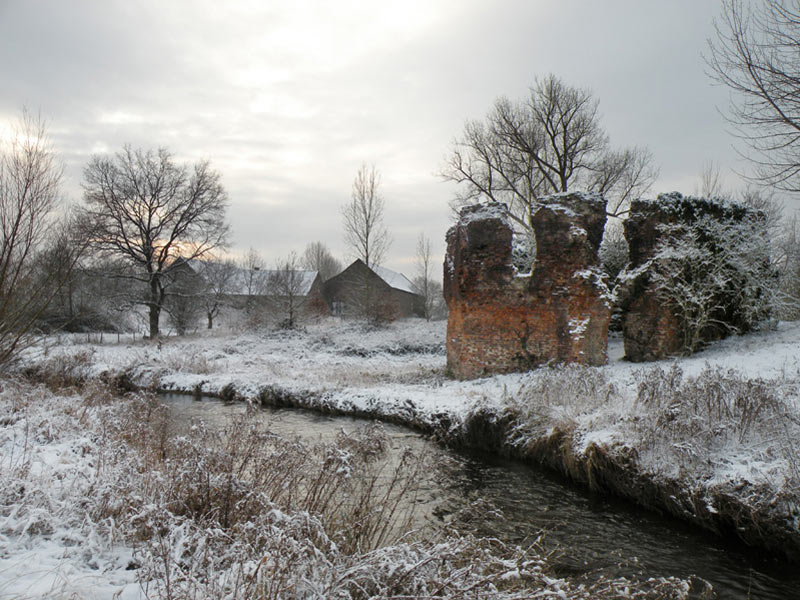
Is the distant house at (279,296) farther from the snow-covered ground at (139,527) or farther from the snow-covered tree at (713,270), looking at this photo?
the snow-covered tree at (713,270)

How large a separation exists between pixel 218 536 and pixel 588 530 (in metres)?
4.48

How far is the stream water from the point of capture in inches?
179

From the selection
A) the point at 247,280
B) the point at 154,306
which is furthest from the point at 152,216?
the point at 247,280

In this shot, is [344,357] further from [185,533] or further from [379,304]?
[185,533]

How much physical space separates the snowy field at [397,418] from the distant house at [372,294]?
12026 mm

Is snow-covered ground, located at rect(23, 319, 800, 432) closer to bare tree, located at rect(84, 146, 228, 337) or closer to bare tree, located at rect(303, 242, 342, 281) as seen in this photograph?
bare tree, located at rect(84, 146, 228, 337)

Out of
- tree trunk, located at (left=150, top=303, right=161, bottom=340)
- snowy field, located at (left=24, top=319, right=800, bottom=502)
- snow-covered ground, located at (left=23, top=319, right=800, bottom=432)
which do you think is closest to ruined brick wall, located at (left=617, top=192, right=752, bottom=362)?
snow-covered ground, located at (left=23, top=319, right=800, bottom=432)

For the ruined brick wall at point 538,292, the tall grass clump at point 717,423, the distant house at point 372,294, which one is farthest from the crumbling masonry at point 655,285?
the distant house at point 372,294

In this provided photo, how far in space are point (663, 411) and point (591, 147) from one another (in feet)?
70.6

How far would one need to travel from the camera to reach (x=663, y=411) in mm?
6258

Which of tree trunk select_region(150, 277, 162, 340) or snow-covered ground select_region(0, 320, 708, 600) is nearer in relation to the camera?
snow-covered ground select_region(0, 320, 708, 600)

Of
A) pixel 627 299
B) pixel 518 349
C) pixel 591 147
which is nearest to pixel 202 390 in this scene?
pixel 518 349

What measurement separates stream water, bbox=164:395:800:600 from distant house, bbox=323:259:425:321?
20.0 m

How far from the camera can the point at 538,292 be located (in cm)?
1244
